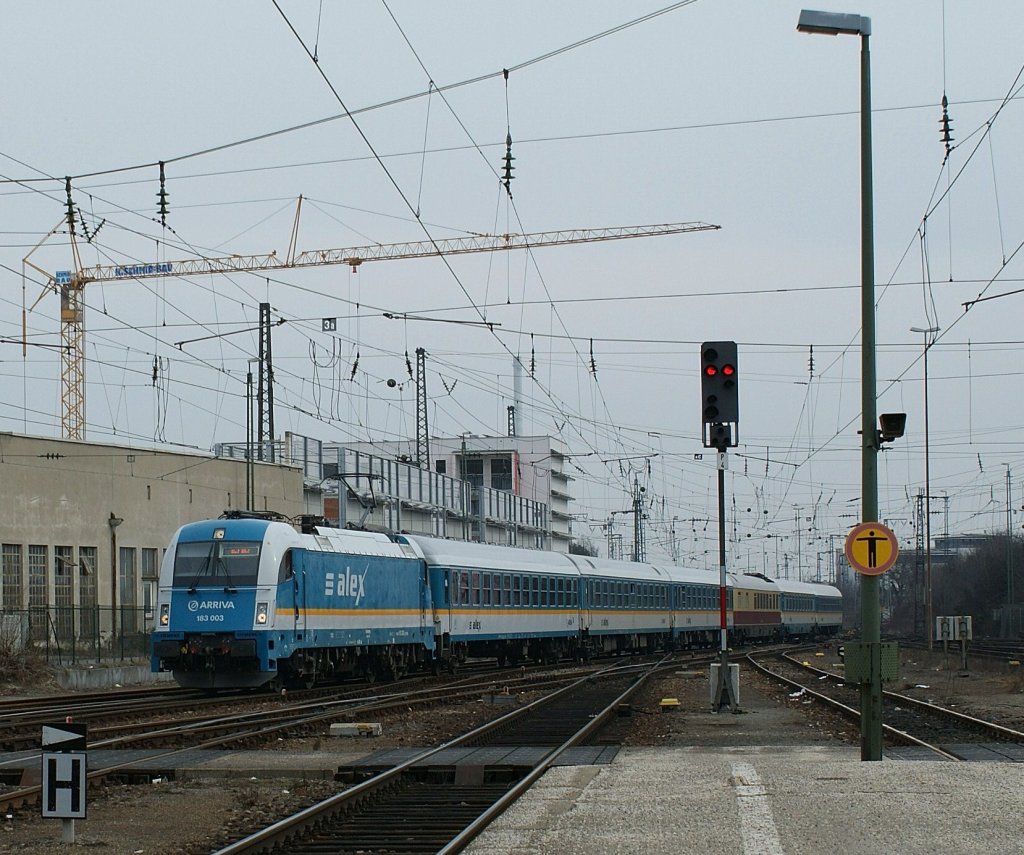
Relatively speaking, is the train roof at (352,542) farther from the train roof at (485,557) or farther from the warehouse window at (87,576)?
the warehouse window at (87,576)

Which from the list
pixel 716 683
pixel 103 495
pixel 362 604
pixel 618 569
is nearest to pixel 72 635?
pixel 103 495

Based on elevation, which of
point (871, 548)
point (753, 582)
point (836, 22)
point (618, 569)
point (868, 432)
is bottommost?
point (753, 582)

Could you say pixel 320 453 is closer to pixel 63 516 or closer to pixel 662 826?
pixel 63 516

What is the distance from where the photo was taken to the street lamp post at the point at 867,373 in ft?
51.8

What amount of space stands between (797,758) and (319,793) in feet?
17.1

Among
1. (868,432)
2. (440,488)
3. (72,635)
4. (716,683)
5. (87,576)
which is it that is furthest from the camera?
(440,488)

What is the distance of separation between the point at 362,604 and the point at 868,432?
17.6m

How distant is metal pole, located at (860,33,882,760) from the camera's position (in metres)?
15.7

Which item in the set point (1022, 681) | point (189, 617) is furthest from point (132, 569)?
point (1022, 681)

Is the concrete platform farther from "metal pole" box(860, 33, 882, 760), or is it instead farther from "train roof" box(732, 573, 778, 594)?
"train roof" box(732, 573, 778, 594)

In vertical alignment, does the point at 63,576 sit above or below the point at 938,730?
above

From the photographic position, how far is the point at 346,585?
3106cm

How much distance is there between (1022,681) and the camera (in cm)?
3316

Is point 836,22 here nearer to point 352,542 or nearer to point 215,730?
point 215,730
